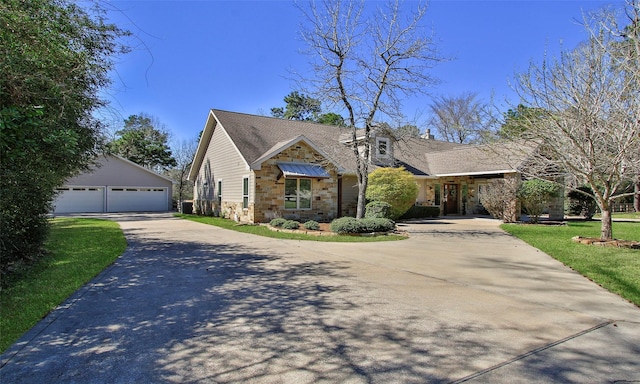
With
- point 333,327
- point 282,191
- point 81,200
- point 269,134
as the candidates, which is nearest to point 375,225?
point 282,191

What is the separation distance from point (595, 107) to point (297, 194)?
12.3 meters

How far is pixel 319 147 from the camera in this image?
19.7 m

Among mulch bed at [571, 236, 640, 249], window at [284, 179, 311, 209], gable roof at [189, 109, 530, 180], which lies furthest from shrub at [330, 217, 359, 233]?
mulch bed at [571, 236, 640, 249]

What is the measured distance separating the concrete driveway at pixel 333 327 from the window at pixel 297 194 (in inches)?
408

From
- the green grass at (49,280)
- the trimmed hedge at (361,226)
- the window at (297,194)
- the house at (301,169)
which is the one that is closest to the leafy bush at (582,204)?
the house at (301,169)

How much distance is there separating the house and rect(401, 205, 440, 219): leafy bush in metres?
1.07

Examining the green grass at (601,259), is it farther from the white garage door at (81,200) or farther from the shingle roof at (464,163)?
the white garage door at (81,200)

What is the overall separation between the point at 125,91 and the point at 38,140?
9.29 feet

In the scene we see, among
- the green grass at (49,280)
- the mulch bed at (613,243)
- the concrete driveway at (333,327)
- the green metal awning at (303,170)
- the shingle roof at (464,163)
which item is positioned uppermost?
the shingle roof at (464,163)

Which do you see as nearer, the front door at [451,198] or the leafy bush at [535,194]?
the leafy bush at [535,194]

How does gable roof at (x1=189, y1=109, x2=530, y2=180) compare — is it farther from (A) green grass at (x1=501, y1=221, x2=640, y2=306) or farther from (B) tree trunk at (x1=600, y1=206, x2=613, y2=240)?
(B) tree trunk at (x1=600, y1=206, x2=613, y2=240)

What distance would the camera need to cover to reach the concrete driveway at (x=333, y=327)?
331 cm

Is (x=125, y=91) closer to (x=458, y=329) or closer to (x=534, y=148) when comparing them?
(x=458, y=329)

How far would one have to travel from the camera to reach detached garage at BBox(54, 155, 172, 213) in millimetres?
26516
